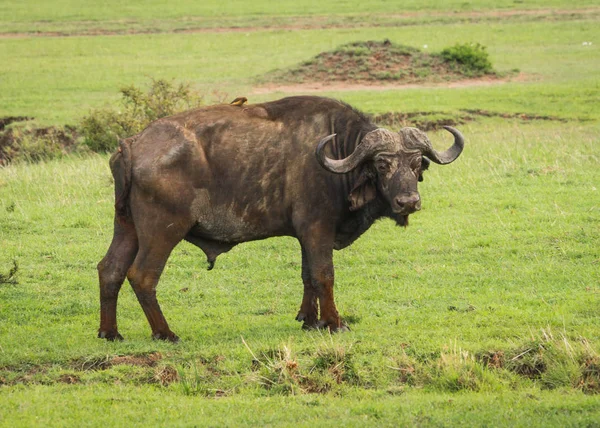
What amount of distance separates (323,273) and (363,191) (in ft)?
2.71

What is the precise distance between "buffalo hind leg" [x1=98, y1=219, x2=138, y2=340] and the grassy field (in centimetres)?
17

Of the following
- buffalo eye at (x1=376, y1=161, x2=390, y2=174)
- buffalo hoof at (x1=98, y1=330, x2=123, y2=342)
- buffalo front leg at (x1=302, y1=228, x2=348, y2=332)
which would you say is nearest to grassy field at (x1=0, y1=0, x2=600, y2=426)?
buffalo hoof at (x1=98, y1=330, x2=123, y2=342)

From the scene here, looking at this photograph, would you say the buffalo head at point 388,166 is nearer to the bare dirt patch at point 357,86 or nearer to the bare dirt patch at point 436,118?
the bare dirt patch at point 436,118

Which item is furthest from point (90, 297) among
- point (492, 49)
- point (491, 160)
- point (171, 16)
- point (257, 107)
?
point (171, 16)

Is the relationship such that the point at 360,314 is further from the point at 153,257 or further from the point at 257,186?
the point at 153,257

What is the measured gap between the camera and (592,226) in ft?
39.1

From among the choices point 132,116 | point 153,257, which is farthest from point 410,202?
point 132,116

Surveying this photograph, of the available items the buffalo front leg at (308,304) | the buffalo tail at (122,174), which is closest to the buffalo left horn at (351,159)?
the buffalo front leg at (308,304)

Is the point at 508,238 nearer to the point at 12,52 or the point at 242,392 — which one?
the point at 242,392

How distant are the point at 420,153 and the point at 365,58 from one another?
20.9 metres

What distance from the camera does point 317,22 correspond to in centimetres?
4147

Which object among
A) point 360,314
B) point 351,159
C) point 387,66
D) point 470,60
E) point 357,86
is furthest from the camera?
point 387,66

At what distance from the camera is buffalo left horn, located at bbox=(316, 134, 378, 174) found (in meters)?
8.52

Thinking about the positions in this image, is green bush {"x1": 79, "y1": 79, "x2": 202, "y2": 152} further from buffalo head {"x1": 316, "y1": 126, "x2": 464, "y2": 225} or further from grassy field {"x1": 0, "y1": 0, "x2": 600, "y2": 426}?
buffalo head {"x1": 316, "y1": 126, "x2": 464, "y2": 225}
